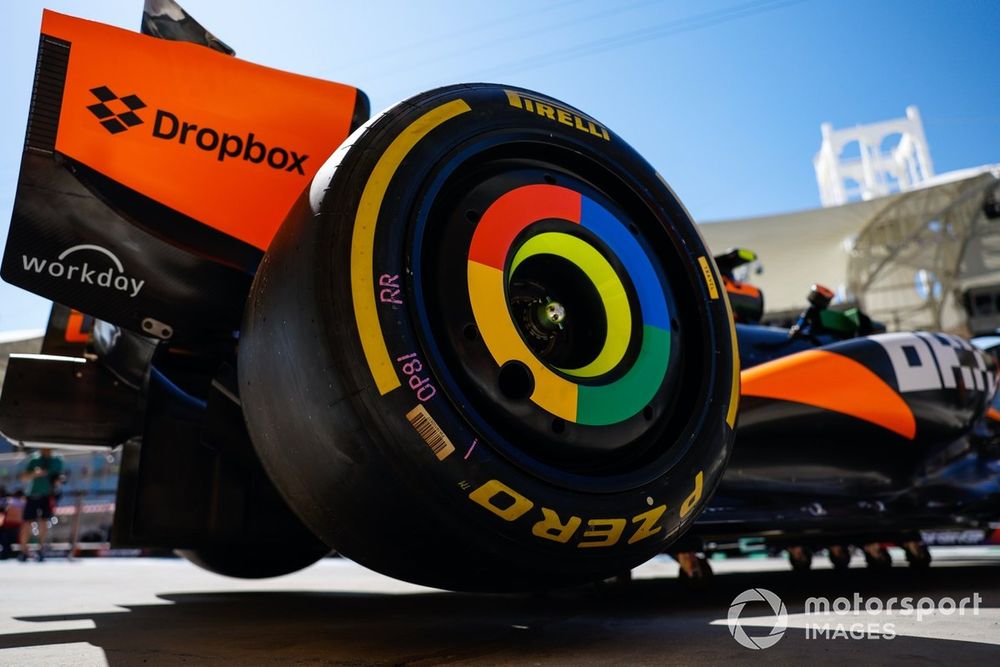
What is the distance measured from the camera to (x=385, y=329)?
1.13m

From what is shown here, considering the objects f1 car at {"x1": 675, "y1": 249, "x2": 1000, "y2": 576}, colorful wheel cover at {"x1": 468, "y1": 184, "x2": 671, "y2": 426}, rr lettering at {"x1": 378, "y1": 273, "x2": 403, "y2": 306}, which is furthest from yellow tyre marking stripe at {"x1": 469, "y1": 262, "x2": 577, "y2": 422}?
f1 car at {"x1": 675, "y1": 249, "x2": 1000, "y2": 576}

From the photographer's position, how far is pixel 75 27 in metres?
1.58

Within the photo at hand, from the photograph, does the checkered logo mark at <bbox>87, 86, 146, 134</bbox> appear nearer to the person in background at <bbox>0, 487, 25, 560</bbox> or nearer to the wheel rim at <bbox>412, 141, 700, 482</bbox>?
the wheel rim at <bbox>412, 141, 700, 482</bbox>

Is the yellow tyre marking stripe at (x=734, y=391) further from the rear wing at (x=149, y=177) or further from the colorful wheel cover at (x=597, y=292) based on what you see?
the rear wing at (x=149, y=177)

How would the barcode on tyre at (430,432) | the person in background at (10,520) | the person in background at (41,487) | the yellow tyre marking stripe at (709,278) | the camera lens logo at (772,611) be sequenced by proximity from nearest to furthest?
the barcode on tyre at (430,432) → the camera lens logo at (772,611) → the yellow tyre marking stripe at (709,278) → the person in background at (41,487) → the person in background at (10,520)

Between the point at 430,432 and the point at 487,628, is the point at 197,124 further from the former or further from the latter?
the point at 487,628

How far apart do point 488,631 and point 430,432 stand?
2.40ft

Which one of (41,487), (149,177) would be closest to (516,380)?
(149,177)

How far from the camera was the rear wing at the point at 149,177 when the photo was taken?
1.57 meters

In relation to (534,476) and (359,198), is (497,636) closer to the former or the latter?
(534,476)

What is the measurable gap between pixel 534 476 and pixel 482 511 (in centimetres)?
11

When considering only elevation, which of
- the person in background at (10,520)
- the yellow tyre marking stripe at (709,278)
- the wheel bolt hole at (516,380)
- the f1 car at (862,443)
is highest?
the yellow tyre marking stripe at (709,278)

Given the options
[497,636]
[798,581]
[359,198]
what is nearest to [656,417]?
[497,636]

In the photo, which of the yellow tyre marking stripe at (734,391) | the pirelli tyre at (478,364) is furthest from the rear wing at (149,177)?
the yellow tyre marking stripe at (734,391)
